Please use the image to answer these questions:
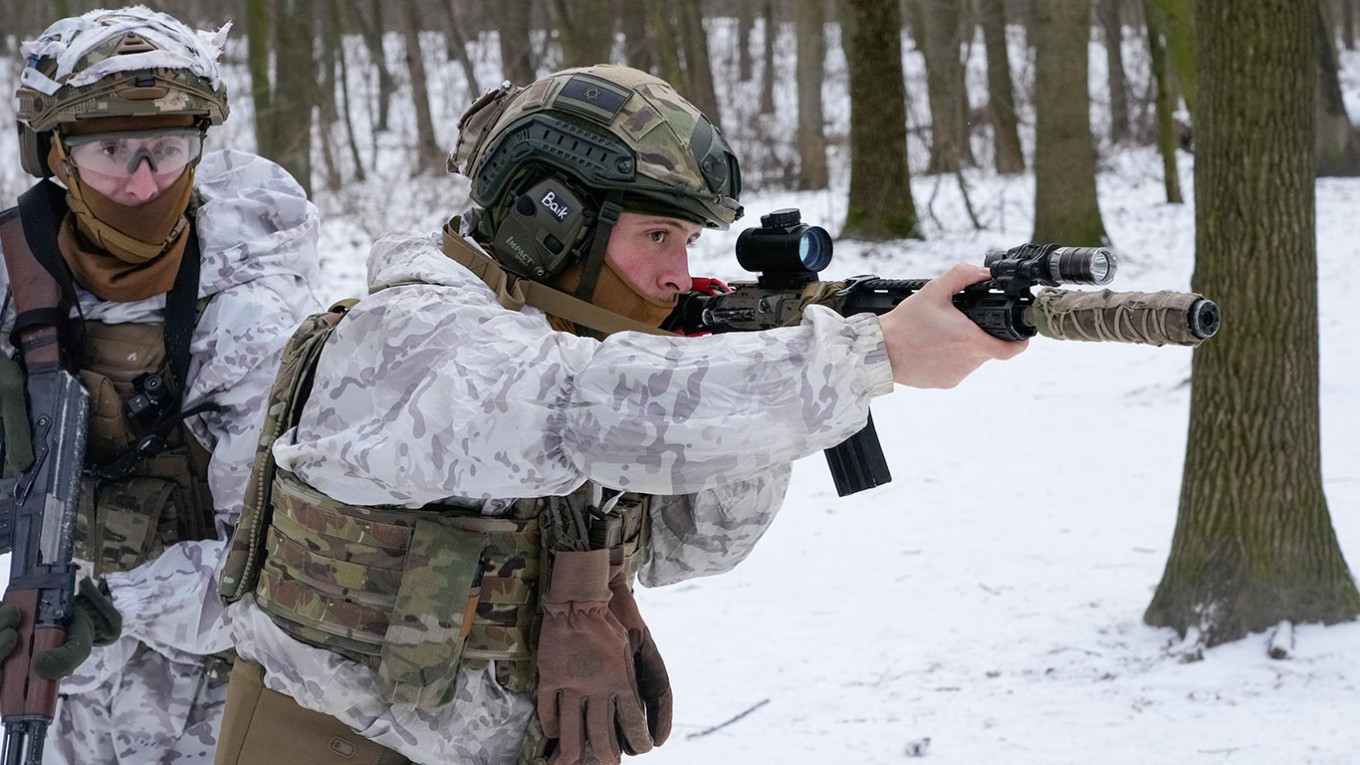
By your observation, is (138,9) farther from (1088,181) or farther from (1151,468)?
(1088,181)

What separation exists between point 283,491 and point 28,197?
1.32 meters

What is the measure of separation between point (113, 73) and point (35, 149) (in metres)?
0.29

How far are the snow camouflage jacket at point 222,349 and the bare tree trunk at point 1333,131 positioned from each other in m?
15.1

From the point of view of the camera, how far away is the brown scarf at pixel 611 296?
2088 millimetres

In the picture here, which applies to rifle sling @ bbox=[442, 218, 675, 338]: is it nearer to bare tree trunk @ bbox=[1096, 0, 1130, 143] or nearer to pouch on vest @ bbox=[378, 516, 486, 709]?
pouch on vest @ bbox=[378, 516, 486, 709]

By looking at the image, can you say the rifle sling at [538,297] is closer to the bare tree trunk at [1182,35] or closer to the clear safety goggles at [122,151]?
the clear safety goggles at [122,151]

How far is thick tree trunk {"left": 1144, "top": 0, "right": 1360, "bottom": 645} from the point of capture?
4555 millimetres

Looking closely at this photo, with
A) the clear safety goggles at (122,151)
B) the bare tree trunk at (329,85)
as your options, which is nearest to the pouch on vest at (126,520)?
the clear safety goggles at (122,151)

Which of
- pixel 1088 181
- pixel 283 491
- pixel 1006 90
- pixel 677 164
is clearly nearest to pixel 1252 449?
pixel 677 164

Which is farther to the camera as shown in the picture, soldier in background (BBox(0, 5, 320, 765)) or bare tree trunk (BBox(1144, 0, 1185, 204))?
bare tree trunk (BBox(1144, 0, 1185, 204))

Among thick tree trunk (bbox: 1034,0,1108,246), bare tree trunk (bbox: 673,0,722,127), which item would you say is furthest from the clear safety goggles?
bare tree trunk (bbox: 673,0,722,127)

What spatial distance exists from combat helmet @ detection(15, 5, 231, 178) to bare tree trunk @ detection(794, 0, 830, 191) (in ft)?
42.2

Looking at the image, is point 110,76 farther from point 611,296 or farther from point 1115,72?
point 1115,72

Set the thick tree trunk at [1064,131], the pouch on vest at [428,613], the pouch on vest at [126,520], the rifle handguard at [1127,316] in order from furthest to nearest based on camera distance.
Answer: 1. the thick tree trunk at [1064,131]
2. the pouch on vest at [126,520]
3. the pouch on vest at [428,613]
4. the rifle handguard at [1127,316]
